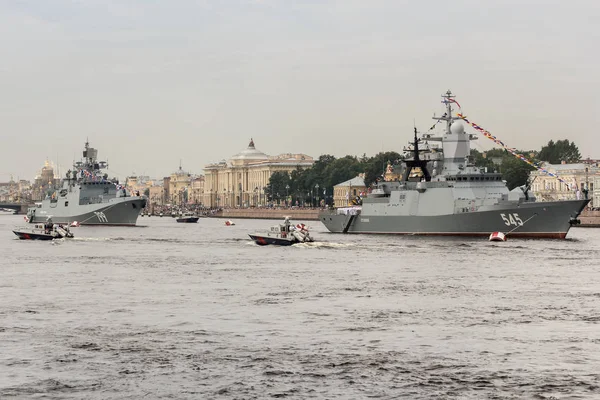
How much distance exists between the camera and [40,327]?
31812 mm

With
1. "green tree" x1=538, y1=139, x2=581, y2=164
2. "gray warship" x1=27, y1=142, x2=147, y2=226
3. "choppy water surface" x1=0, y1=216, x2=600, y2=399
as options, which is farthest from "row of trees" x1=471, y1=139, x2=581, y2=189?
"choppy water surface" x1=0, y1=216, x2=600, y2=399

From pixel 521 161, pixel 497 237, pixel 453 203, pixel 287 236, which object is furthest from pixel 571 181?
pixel 287 236

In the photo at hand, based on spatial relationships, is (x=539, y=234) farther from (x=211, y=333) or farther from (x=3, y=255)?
(x=211, y=333)

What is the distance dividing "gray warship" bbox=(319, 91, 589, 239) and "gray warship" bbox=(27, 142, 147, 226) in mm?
37498

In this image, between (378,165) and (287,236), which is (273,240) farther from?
(378,165)

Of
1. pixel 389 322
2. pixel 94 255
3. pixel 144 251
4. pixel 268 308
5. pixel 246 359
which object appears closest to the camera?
pixel 246 359

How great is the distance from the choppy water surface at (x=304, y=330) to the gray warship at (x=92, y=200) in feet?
216

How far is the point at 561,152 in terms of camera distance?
604 ft

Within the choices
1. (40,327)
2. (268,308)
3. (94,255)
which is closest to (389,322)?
(268,308)

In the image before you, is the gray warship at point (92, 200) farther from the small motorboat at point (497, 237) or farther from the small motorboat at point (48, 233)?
the small motorboat at point (497, 237)

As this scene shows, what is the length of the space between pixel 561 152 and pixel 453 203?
347 ft

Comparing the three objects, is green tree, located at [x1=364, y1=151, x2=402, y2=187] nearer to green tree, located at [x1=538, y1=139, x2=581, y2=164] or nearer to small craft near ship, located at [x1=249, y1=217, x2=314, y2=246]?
green tree, located at [x1=538, y1=139, x2=581, y2=164]

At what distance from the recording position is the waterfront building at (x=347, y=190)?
18586 centimetres

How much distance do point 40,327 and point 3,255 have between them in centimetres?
3815
